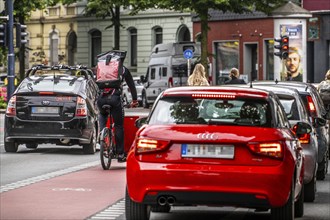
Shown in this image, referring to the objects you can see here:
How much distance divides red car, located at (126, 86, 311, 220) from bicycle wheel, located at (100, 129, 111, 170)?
753 cm

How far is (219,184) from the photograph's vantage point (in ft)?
38.9

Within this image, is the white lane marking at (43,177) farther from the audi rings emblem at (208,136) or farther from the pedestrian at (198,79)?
the audi rings emblem at (208,136)

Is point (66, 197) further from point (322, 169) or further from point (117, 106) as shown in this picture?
point (322, 169)

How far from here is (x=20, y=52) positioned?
62.1 m

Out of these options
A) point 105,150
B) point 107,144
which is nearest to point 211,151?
point 107,144

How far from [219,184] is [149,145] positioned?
2.50 ft

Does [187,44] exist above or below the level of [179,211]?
above

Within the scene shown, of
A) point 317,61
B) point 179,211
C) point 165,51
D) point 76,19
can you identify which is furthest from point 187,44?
point 179,211

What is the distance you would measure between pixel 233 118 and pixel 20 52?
50408 millimetres

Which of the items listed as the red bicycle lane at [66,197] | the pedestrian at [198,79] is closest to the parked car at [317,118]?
the red bicycle lane at [66,197]

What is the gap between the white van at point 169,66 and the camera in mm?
57188

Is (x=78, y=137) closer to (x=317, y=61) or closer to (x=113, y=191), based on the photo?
(x=113, y=191)

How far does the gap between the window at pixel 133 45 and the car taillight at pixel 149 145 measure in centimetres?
6660

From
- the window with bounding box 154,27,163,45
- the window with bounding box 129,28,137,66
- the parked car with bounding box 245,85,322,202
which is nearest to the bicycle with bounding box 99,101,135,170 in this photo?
the parked car with bounding box 245,85,322,202
